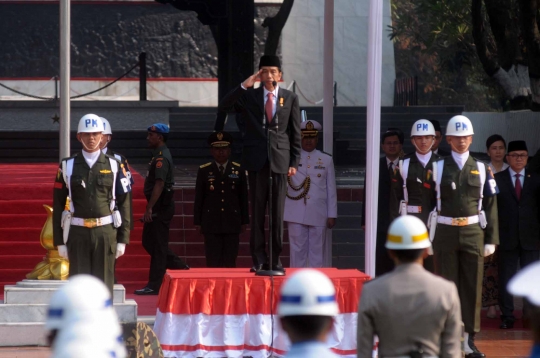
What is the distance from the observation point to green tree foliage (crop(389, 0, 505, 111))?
2312cm

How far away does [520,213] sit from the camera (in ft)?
33.6

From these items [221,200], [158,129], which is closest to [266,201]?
[221,200]

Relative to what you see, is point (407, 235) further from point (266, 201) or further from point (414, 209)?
point (414, 209)

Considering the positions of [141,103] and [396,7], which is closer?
[141,103]

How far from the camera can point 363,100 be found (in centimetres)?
2841

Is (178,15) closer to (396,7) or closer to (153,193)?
(396,7)

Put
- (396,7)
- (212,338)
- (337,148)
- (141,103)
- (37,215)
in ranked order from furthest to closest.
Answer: (396,7) < (141,103) < (337,148) < (37,215) < (212,338)

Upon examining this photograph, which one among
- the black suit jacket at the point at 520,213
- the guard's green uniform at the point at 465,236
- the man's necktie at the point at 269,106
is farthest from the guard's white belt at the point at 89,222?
the black suit jacket at the point at 520,213

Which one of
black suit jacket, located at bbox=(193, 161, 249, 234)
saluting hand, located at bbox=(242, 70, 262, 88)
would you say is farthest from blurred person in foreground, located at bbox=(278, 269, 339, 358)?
black suit jacket, located at bbox=(193, 161, 249, 234)

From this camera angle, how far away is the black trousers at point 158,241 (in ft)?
36.5

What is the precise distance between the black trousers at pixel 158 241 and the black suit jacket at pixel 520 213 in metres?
A: 3.34

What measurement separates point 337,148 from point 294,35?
10634mm

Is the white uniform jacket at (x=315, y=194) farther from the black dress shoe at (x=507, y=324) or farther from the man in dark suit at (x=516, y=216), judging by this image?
the black dress shoe at (x=507, y=324)

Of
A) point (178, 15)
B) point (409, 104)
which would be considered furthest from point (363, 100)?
point (178, 15)
